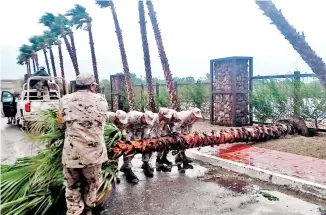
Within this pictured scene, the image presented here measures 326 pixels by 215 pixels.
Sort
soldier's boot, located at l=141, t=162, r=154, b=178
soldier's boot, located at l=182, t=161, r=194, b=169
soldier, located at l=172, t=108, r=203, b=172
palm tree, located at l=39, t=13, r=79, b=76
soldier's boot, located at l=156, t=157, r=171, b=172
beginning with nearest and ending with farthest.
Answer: soldier's boot, located at l=141, t=162, r=154, b=178 → soldier, located at l=172, t=108, r=203, b=172 → soldier's boot, located at l=156, t=157, r=171, b=172 → soldier's boot, located at l=182, t=161, r=194, b=169 → palm tree, located at l=39, t=13, r=79, b=76

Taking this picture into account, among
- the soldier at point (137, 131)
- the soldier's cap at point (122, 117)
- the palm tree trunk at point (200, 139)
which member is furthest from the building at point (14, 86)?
the soldier's cap at point (122, 117)

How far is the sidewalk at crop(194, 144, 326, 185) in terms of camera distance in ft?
20.2

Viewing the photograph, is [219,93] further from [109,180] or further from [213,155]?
[109,180]

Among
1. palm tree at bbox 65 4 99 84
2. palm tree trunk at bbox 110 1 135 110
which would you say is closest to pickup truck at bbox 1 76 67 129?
palm tree trunk at bbox 110 1 135 110

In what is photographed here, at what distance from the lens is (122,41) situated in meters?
20.0

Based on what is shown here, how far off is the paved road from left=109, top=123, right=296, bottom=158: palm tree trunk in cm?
62

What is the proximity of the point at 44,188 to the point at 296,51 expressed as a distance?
4040mm

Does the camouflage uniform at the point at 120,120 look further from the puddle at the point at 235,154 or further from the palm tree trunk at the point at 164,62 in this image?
the palm tree trunk at the point at 164,62

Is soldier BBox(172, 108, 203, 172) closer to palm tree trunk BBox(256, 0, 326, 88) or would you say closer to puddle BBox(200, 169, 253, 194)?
puddle BBox(200, 169, 253, 194)

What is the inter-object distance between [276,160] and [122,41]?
14478 mm

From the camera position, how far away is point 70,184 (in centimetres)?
426

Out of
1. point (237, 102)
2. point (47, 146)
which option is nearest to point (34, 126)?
point (47, 146)

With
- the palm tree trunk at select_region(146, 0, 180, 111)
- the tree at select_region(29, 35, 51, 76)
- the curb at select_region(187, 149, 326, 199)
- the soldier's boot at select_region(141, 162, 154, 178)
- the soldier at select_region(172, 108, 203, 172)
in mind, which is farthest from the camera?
the tree at select_region(29, 35, 51, 76)

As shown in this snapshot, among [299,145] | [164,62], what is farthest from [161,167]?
[164,62]
